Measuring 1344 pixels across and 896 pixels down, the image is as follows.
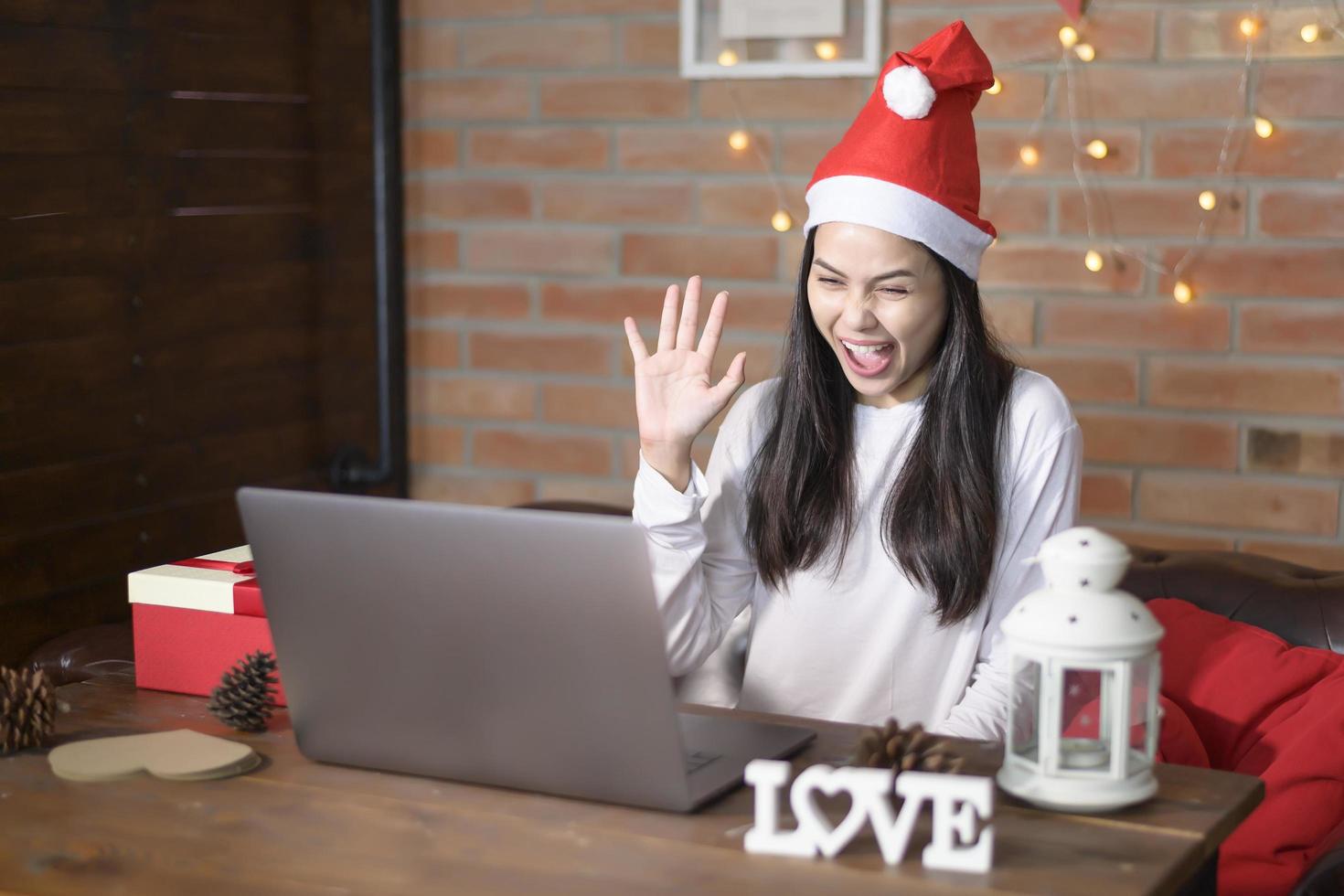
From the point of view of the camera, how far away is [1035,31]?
254 centimetres

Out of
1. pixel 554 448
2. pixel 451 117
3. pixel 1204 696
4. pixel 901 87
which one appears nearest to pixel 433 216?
pixel 451 117

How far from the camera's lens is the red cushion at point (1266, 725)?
1.63m

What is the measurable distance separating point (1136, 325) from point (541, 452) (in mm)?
1152

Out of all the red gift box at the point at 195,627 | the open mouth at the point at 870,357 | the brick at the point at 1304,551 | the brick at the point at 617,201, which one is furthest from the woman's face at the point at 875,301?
the brick at the point at 617,201

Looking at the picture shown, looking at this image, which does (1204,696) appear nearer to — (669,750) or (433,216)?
(669,750)

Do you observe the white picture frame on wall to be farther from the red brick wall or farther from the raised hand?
the raised hand

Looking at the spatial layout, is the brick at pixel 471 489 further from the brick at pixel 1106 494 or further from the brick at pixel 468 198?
the brick at pixel 1106 494

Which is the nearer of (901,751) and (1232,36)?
(901,751)

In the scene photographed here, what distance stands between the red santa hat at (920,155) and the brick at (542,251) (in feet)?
3.90

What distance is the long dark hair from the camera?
1729 mm

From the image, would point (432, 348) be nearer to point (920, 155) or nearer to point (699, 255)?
point (699, 255)

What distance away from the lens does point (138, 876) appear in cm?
112

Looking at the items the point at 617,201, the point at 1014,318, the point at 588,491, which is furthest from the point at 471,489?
the point at 1014,318

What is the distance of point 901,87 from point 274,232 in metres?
1.49
